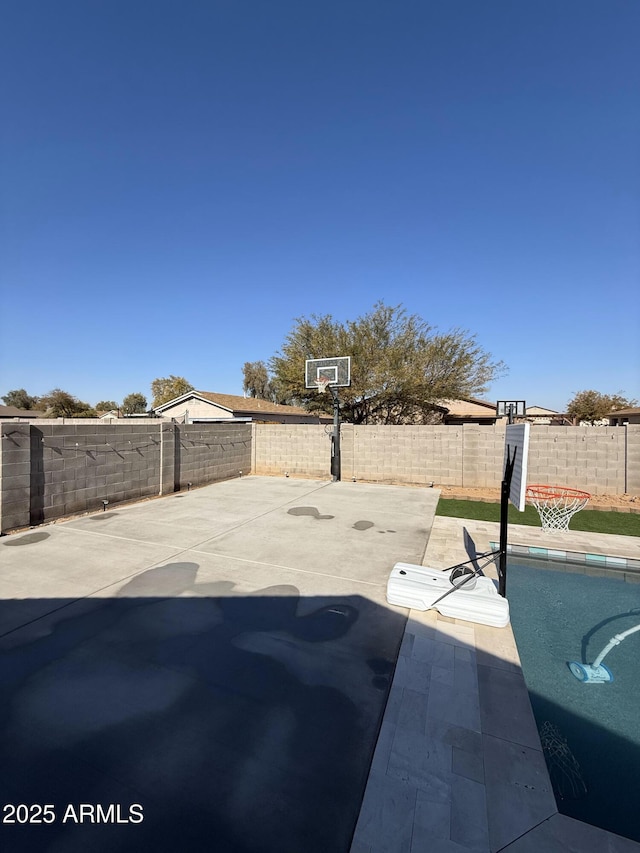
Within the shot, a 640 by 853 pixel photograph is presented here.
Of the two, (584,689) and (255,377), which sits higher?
(255,377)

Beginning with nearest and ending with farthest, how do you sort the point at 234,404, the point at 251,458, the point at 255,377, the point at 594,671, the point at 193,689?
the point at 193,689 → the point at 594,671 → the point at 251,458 → the point at 234,404 → the point at 255,377

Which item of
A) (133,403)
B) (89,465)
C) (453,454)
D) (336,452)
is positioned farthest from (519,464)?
(133,403)

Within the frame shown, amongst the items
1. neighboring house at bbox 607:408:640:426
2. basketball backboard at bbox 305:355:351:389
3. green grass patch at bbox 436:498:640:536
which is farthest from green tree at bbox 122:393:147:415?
neighboring house at bbox 607:408:640:426

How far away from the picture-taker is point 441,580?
4062 millimetres

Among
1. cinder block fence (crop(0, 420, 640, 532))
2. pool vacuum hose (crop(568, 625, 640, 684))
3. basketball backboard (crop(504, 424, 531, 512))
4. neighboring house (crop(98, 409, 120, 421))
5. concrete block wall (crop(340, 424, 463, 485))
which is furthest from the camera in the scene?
→ neighboring house (crop(98, 409, 120, 421))

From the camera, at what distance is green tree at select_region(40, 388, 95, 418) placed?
3656 cm

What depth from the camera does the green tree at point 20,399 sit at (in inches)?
1796

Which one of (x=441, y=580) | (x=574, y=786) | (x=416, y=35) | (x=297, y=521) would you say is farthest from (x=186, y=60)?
(x=574, y=786)

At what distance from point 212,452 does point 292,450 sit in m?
3.04

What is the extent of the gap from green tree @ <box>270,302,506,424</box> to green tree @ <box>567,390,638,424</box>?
68.5 feet

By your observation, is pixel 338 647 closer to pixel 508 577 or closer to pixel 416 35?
pixel 508 577

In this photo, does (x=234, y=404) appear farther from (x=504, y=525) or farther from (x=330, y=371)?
(x=504, y=525)

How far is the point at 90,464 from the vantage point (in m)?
7.78

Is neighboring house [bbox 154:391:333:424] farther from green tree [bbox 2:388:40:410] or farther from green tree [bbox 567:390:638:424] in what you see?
green tree [bbox 2:388:40:410]
